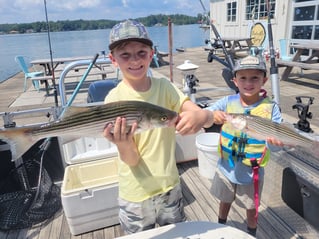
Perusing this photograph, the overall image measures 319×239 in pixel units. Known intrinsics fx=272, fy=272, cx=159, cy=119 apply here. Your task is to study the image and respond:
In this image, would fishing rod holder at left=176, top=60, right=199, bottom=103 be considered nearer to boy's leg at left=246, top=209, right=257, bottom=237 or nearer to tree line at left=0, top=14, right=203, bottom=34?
tree line at left=0, top=14, right=203, bottom=34

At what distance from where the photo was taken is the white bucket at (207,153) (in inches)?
134

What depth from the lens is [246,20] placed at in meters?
15.6

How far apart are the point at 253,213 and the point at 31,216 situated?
231 cm

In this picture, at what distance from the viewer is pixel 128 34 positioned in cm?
155

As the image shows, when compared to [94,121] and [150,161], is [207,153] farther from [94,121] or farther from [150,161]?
[94,121]

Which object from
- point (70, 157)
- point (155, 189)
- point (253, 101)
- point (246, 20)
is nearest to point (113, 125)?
point (155, 189)

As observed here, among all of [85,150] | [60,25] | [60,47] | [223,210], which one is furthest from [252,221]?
[60,47]

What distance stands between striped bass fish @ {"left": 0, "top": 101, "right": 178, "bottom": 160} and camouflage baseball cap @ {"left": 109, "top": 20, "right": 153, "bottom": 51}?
41 centimetres

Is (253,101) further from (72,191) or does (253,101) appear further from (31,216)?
(31,216)

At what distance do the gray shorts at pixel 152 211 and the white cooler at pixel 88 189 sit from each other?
857mm

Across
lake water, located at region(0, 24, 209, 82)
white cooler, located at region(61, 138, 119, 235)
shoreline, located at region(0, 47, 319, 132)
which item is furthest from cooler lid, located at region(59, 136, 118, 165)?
shoreline, located at region(0, 47, 319, 132)

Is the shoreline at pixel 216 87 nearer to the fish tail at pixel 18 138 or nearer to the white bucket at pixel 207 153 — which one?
the white bucket at pixel 207 153

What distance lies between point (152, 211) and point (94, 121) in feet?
2.52

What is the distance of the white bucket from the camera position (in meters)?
3.39
